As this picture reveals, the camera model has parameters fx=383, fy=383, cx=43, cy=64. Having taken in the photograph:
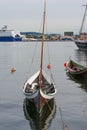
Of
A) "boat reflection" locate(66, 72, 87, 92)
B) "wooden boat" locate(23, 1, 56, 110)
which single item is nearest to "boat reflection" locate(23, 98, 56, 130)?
"wooden boat" locate(23, 1, 56, 110)

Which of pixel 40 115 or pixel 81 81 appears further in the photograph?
pixel 81 81

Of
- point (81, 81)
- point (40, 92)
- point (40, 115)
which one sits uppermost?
point (40, 92)

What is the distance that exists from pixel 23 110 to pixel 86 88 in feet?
45.5

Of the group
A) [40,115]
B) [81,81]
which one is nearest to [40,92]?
[40,115]

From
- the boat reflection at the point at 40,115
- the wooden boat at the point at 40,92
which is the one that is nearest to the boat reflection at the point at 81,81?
the wooden boat at the point at 40,92

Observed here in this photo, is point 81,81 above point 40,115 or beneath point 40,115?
beneath

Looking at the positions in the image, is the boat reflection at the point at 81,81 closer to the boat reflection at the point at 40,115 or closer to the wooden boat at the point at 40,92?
the wooden boat at the point at 40,92

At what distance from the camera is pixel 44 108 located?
3212 centimetres

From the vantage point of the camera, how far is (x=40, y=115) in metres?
30.2

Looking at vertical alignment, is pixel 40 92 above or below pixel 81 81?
above

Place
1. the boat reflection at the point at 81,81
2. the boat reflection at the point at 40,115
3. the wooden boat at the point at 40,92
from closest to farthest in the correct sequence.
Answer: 1. the boat reflection at the point at 40,115
2. the wooden boat at the point at 40,92
3. the boat reflection at the point at 81,81

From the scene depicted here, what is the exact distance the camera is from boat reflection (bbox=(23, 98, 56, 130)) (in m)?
28.3

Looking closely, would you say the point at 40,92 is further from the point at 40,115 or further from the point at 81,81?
the point at 81,81

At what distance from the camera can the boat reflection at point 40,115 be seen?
28312 mm
